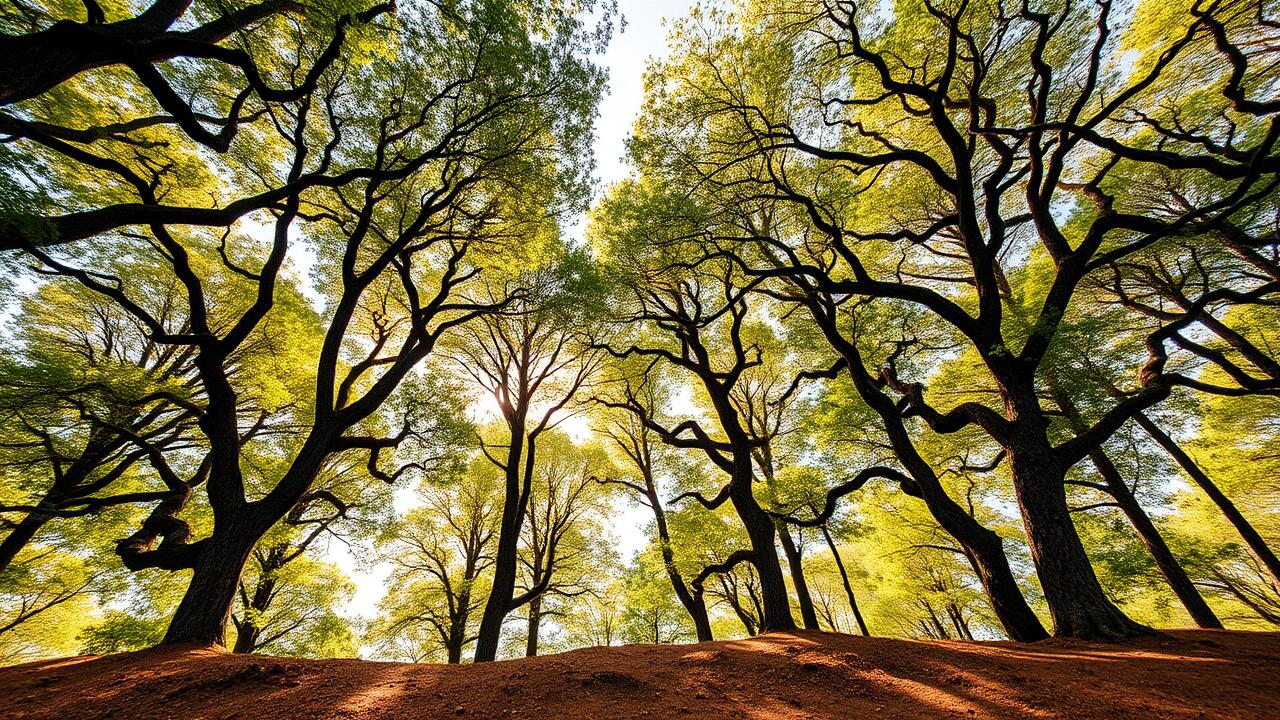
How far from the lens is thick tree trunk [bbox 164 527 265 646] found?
5004mm

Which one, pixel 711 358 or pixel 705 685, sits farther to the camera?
pixel 711 358

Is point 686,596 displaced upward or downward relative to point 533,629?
upward

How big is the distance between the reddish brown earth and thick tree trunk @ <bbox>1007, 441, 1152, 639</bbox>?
33 centimetres

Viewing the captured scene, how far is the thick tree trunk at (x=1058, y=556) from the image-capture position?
490 cm

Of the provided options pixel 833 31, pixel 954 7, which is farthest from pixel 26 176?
pixel 954 7

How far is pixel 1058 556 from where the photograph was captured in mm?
5293

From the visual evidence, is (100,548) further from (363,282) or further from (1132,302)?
(1132,302)

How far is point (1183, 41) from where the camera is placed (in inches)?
238

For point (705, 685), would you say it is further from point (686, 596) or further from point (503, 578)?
point (686, 596)

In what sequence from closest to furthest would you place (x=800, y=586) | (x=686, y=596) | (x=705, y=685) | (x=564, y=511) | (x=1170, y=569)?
1. (x=705, y=685)
2. (x=1170, y=569)
3. (x=800, y=586)
4. (x=686, y=596)
5. (x=564, y=511)

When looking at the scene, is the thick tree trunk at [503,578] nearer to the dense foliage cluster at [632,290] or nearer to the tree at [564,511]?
the dense foliage cluster at [632,290]

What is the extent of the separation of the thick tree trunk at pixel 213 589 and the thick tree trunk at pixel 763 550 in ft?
26.5

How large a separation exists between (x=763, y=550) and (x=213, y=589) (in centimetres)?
874

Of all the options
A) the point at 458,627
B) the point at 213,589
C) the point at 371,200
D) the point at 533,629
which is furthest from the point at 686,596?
the point at 371,200
